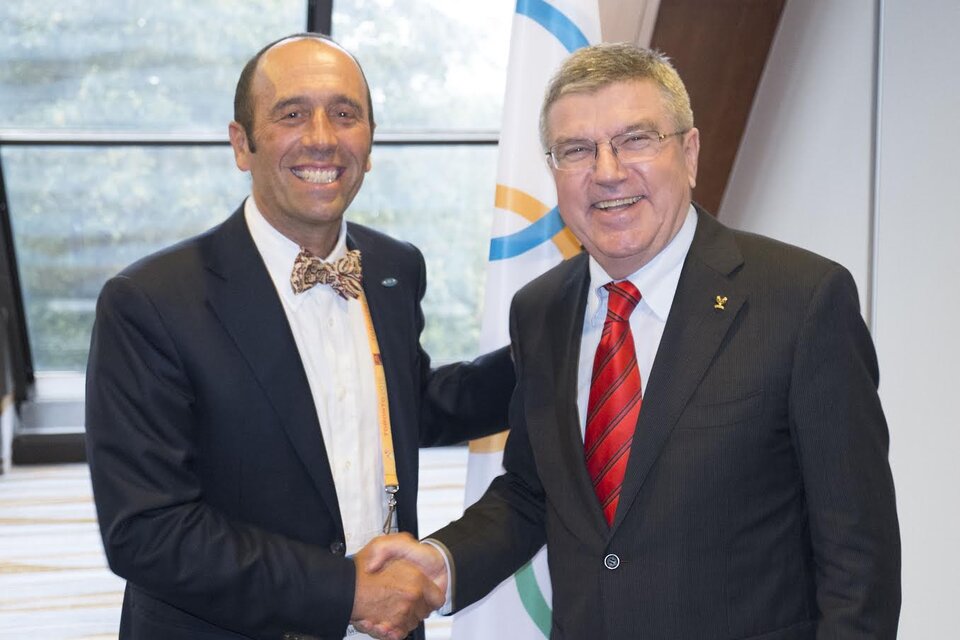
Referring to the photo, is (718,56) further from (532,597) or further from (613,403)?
(613,403)

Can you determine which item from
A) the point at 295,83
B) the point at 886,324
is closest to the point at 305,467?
the point at 295,83

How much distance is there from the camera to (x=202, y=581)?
92.3 inches

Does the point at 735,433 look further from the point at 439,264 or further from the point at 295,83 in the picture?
the point at 439,264

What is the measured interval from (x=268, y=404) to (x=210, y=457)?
180mm

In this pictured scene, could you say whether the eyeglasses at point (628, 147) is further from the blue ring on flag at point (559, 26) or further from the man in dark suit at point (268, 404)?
the blue ring on flag at point (559, 26)

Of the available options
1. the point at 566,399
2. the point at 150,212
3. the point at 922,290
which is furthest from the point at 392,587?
the point at 150,212

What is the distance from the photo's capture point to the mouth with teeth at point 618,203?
2.27 meters

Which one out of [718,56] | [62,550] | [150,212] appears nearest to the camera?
[718,56]

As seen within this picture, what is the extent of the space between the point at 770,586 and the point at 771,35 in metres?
2.78

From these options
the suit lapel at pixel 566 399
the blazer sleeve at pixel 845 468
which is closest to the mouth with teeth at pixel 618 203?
the suit lapel at pixel 566 399

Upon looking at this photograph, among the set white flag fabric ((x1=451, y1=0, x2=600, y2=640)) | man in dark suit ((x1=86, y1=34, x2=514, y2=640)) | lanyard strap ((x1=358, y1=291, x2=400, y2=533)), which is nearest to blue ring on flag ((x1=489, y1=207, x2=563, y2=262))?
white flag fabric ((x1=451, y1=0, x2=600, y2=640))

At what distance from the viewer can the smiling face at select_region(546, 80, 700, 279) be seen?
2.25 m

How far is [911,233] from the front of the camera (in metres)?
3.40

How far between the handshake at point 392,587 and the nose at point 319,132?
3.10 ft
